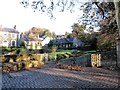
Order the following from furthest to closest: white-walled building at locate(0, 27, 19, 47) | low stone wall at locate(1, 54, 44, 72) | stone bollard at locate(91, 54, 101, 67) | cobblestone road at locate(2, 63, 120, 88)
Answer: white-walled building at locate(0, 27, 19, 47) < stone bollard at locate(91, 54, 101, 67) < low stone wall at locate(1, 54, 44, 72) < cobblestone road at locate(2, 63, 120, 88)

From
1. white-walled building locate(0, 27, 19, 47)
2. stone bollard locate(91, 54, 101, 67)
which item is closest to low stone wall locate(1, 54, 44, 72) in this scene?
stone bollard locate(91, 54, 101, 67)

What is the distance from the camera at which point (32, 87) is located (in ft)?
30.6

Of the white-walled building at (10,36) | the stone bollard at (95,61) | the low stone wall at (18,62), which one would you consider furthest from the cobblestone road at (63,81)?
the white-walled building at (10,36)

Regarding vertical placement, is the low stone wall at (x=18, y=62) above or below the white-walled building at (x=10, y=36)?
below

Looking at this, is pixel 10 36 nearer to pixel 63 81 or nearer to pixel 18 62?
pixel 18 62

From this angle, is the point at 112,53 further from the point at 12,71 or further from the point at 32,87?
the point at 32,87

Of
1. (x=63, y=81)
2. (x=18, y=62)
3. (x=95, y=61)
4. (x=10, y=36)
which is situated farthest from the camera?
(x=10, y=36)

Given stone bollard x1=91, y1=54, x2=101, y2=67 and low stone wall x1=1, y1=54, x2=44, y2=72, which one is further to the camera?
stone bollard x1=91, y1=54, x2=101, y2=67

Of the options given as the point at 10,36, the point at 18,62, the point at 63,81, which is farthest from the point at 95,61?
the point at 10,36

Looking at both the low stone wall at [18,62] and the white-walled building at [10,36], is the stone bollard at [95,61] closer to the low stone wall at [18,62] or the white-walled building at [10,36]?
the low stone wall at [18,62]

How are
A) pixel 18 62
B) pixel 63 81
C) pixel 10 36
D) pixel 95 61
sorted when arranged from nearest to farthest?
pixel 63 81 → pixel 18 62 → pixel 95 61 → pixel 10 36

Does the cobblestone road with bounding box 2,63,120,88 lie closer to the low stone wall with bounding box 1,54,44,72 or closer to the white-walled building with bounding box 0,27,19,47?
the low stone wall with bounding box 1,54,44,72

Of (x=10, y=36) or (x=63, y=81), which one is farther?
(x=10, y=36)

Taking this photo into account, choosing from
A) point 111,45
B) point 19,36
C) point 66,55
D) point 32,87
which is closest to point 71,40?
point 19,36
